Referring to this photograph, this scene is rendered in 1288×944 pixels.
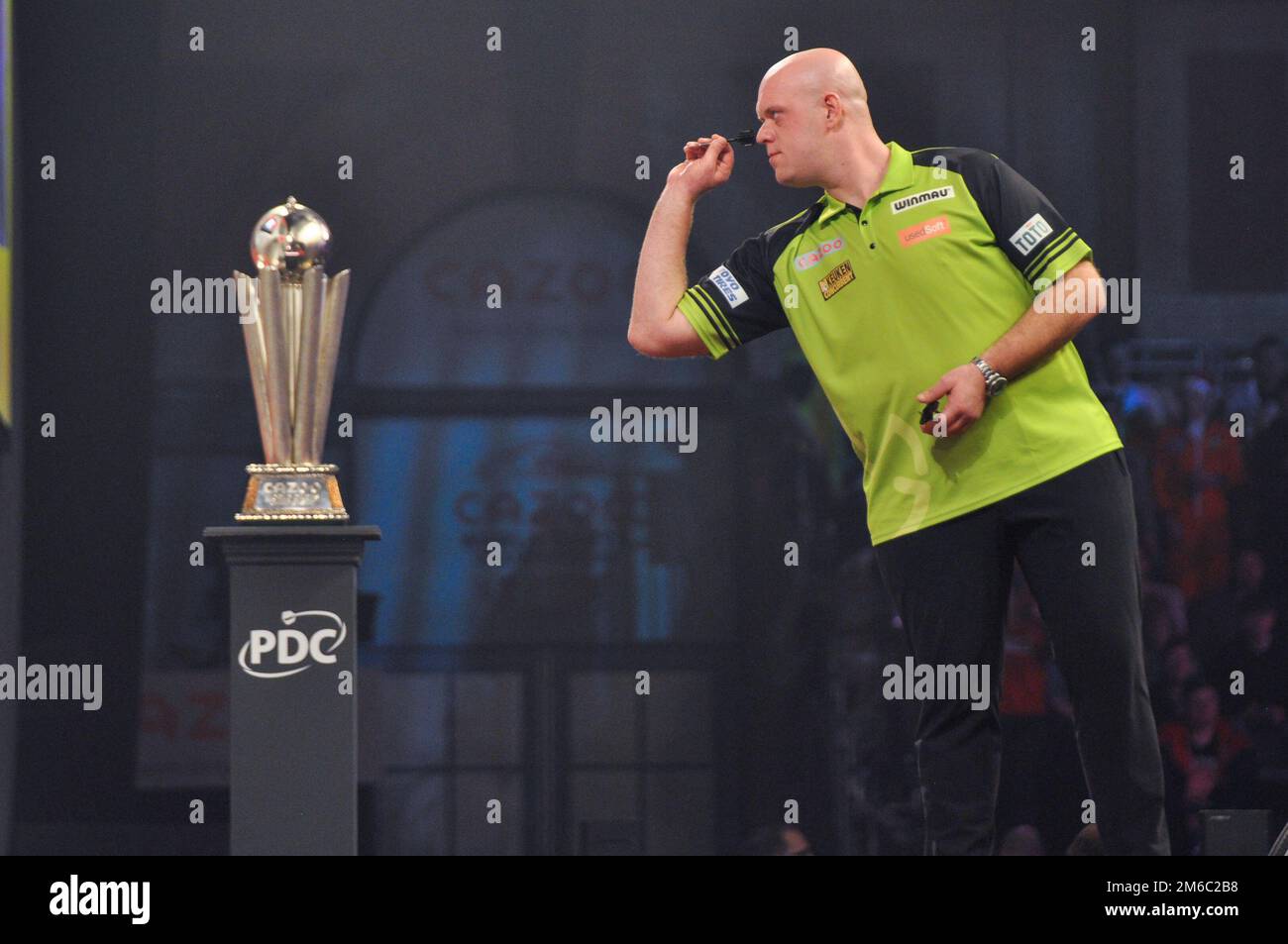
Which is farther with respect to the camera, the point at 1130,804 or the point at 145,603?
the point at 145,603

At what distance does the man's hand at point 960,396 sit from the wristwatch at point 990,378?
14mm

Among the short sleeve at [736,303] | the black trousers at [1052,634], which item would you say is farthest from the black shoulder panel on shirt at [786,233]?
the black trousers at [1052,634]

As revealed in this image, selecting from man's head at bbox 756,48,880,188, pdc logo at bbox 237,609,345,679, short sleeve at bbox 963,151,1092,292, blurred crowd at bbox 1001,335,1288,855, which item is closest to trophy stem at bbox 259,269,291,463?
pdc logo at bbox 237,609,345,679

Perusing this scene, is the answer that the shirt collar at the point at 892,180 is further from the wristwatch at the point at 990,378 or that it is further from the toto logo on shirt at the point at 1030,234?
the wristwatch at the point at 990,378

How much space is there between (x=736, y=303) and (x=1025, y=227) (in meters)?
0.51

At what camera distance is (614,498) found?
14.4 feet

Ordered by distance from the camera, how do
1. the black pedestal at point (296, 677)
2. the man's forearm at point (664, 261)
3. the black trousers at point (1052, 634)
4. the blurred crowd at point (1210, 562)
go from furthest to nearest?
the blurred crowd at point (1210, 562) < the black pedestal at point (296, 677) < the man's forearm at point (664, 261) < the black trousers at point (1052, 634)

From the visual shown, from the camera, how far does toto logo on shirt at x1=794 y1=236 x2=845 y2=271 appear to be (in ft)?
8.53

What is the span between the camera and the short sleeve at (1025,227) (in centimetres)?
245

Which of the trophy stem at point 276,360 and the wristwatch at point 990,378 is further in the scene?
the trophy stem at point 276,360
